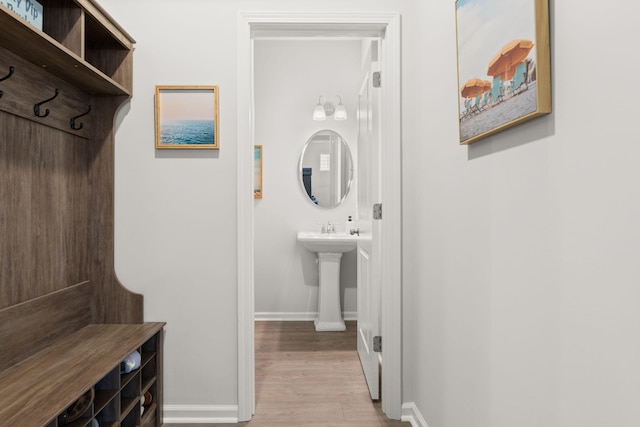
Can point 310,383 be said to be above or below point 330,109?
below

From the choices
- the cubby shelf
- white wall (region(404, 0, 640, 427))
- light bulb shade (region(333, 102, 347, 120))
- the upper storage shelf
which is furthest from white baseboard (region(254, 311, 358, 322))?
the upper storage shelf

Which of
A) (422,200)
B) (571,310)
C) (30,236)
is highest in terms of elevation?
(422,200)

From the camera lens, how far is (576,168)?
0.94 meters

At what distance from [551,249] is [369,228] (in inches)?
61.0

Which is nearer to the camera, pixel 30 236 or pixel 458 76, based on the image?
pixel 458 76

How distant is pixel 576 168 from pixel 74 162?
2050 millimetres

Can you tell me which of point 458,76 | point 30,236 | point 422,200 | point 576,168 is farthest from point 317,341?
point 576,168

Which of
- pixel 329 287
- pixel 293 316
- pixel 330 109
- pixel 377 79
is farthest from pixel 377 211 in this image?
pixel 293 316

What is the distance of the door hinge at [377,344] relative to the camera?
7.78 ft

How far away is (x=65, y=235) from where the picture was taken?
199cm

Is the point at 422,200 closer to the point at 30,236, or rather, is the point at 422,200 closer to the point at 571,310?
the point at 571,310

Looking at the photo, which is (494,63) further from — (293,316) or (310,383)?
(293,316)

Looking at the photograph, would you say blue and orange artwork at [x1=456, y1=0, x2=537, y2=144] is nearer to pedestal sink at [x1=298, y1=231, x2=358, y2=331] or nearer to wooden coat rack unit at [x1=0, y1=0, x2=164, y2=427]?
wooden coat rack unit at [x1=0, y1=0, x2=164, y2=427]

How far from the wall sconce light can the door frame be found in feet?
5.46
